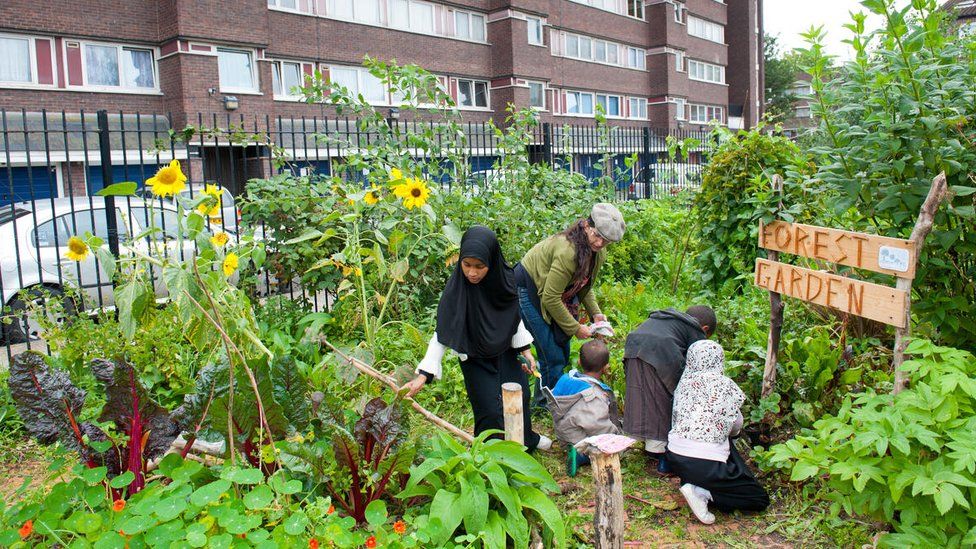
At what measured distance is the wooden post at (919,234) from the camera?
10.2 ft

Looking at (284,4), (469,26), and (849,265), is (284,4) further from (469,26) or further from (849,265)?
(849,265)

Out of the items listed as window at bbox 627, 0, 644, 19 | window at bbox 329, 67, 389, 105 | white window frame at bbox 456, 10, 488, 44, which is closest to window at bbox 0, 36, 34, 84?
window at bbox 329, 67, 389, 105

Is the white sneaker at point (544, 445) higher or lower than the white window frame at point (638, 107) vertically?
lower

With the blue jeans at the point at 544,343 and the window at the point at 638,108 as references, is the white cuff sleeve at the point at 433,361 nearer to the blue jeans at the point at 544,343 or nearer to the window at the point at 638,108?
the blue jeans at the point at 544,343

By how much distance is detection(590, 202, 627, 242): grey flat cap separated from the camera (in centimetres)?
450

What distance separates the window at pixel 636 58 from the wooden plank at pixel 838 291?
117 feet

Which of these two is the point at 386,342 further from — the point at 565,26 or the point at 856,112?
the point at 565,26

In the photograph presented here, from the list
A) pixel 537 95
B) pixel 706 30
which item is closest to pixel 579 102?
pixel 537 95

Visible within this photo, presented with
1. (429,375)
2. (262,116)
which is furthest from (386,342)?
(262,116)

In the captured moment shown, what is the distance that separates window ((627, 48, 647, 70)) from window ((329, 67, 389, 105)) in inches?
668

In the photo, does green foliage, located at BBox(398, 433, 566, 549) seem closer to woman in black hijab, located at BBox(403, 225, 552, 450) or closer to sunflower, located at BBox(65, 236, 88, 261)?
woman in black hijab, located at BBox(403, 225, 552, 450)

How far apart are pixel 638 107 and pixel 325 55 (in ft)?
66.3

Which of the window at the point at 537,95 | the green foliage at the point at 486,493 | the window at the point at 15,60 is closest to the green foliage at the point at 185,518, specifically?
the green foliage at the point at 486,493

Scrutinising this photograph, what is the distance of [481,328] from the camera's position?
3779 millimetres
